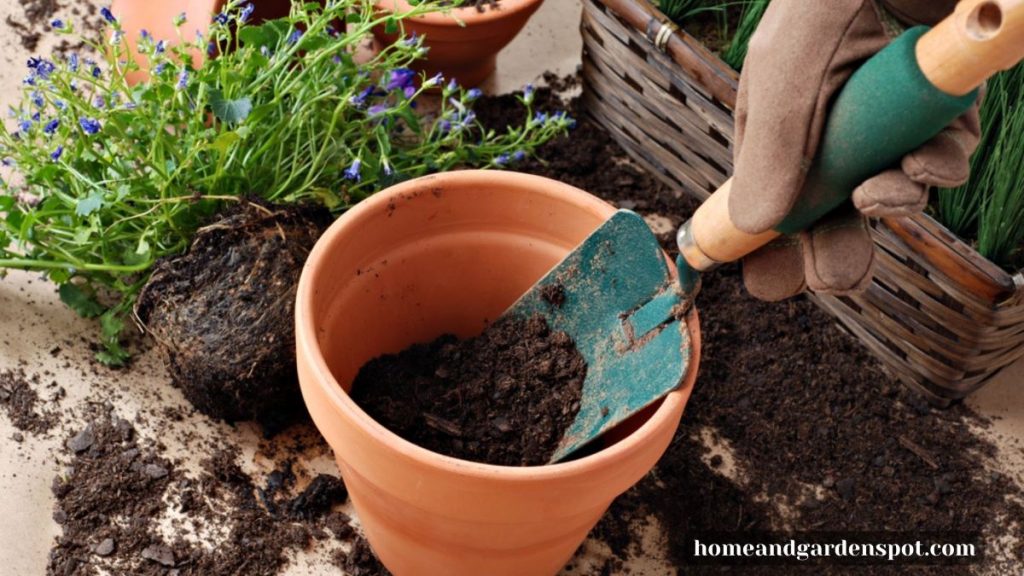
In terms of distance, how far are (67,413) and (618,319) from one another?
31.6 inches

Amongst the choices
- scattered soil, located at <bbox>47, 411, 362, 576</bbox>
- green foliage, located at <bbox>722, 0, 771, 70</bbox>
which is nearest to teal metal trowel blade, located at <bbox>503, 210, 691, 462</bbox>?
scattered soil, located at <bbox>47, 411, 362, 576</bbox>

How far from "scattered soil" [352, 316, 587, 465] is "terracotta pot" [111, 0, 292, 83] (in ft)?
2.12

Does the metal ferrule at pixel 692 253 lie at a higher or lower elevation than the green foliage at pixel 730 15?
higher

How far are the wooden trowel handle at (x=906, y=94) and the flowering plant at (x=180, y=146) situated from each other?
0.70 metres

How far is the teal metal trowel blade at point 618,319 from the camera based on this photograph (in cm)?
126

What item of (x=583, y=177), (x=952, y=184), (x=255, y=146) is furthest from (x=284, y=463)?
(x=952, y=184)

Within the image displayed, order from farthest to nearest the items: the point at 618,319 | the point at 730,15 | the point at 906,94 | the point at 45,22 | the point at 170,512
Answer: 1. the point at 45,22
2. the point at 730,15
3. the point at 170,512
4. the point at 618,319
5. the point at 906,94

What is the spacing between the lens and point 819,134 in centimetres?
93

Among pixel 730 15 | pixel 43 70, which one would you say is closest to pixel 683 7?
pixel 730 15

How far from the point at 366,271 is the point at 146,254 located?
354 millimetres

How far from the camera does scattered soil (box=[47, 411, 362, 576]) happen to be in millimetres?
1418

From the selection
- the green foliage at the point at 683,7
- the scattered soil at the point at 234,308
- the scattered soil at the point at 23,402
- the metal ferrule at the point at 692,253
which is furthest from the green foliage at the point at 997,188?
the scattered soil at the point at 23,402

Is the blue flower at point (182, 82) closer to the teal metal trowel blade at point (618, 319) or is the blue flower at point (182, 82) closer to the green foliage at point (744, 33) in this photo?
the teal metal trowel blade at point (618, 319)

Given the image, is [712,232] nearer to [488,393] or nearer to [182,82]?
[488,393]
